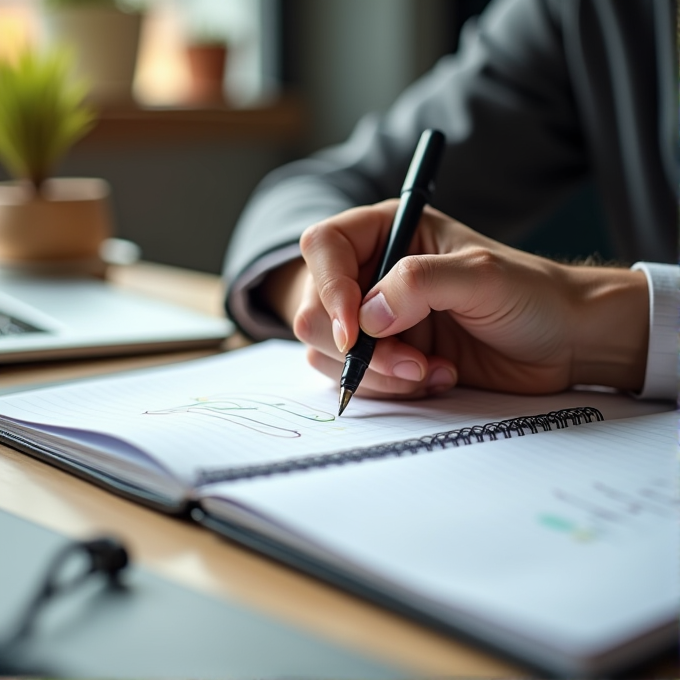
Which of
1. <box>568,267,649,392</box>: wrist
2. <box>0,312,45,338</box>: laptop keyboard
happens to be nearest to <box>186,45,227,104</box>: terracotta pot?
<box>0,312,45,338</box>: laptop keyboard

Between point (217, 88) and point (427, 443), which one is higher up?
point (217, 88)

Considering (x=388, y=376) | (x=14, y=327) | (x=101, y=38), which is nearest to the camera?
(x=388, y=376)

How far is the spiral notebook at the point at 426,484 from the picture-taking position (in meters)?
0.31

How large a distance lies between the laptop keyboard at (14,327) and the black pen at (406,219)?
0.33 metres

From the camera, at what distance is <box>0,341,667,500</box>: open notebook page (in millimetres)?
451

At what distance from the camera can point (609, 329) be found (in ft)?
1.98

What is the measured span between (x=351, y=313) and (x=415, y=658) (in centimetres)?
28

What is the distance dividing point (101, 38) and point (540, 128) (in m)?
0.99

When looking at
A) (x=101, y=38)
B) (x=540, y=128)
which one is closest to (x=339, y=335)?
(x=540, y=128)

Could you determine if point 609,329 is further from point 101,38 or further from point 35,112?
point 101,38

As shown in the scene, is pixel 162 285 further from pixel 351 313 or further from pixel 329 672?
pixel 329 672

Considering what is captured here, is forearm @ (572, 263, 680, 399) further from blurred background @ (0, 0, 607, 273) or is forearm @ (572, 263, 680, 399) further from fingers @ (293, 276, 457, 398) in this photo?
blurred background @ (0, 0, 607, 273)

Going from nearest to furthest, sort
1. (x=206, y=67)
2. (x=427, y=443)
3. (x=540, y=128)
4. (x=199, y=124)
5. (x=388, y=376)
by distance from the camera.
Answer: (x=427, y=443) < (x=388, y=376) < (x=540, y=128) < (x=199, y=124) < (x=206, y=67)

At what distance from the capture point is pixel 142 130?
1.80 m
